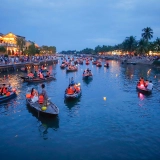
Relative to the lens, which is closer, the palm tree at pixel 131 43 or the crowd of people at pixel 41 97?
the crowd of people at pixel 41 97

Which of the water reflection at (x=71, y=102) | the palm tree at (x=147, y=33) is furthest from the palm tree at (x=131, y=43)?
the water reflection at (x=71, y=102)

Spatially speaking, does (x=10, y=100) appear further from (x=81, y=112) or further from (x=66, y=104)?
(x=81, y=112)

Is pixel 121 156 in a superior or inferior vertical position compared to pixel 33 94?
inferior

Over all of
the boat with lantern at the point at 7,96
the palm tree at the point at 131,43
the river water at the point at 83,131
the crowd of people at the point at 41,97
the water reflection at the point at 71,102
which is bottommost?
the river water at the point at 83,131

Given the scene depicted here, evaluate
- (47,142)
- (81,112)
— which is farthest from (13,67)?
(47,142)

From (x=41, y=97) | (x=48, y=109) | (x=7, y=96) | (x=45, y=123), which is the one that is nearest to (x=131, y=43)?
(x=7, y=96)

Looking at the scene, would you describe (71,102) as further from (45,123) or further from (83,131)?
(83,131)

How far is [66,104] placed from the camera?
1060 inches

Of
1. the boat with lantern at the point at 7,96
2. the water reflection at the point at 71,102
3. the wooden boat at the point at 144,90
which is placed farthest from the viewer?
the wooden boat at the point at 144,90

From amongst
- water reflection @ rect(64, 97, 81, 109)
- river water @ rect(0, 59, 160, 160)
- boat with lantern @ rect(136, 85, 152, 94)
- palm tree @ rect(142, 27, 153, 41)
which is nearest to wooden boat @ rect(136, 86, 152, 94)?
boat with lantern @ rect(136, 85, 152, 94)

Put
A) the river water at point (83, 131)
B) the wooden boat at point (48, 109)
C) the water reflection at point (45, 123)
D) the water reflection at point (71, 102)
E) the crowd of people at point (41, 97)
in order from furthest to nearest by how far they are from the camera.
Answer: the water reflection at point (71, 102), the crowd of people at point (41, 97), the wooden boat at point (48, 109), the water reflection at point (45, 123), the river water at point (83, 131)

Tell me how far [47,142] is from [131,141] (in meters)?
6.76

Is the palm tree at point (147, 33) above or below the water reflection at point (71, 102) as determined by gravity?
above

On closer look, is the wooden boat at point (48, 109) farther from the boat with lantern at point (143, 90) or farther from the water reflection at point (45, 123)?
the boat with lantern at point (143, 90)
